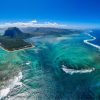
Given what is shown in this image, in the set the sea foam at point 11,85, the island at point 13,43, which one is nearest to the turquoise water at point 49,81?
the sea foam at point 11,85

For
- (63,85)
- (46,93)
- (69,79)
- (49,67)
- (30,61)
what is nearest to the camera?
(46,93)

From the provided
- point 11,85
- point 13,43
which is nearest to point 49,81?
point 11,85

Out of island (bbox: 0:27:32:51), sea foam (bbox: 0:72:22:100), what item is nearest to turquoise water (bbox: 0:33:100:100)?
sea foam (bbox: 0:72:22:100)

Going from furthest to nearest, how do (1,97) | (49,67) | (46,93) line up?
(49,67), (46,93), (1,97)

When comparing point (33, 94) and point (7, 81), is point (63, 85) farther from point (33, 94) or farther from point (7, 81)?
point (7, 81)

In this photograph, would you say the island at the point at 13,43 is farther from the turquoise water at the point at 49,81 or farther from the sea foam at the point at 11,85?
the sea foam at the point at 11,85

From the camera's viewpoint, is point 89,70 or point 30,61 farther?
point 30,61

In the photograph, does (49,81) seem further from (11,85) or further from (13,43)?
(13,43)

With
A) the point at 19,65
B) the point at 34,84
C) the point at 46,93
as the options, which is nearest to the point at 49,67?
the point at 19,65

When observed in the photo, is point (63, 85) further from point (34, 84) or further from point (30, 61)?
point (30, 61)

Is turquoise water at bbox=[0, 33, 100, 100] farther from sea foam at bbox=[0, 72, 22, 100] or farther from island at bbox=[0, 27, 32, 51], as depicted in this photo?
island at bbox=[0, 27, 32, 51]
